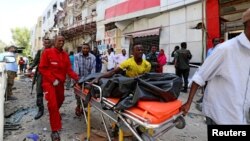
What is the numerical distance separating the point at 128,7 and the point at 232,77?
15.0 metres

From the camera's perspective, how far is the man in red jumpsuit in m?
4.82

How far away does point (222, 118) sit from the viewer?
2402 millimetres

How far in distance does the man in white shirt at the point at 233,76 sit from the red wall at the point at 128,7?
1227 centimetres

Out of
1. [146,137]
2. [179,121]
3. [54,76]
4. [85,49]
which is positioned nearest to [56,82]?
[54,76]

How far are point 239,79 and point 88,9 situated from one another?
78.4 ft

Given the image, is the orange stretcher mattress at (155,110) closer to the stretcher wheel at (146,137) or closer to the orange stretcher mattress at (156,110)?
the orange stretcher mattress at (156,110)

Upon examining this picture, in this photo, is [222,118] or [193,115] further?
[193,115]

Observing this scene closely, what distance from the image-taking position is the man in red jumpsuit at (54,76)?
482 centimetres

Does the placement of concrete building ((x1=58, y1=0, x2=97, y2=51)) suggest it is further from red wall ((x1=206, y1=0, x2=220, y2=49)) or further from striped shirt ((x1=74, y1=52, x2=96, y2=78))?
striped shirt ((x1=74, y1=52, x2=96, y2=78))

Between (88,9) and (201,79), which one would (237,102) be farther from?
(88,9)

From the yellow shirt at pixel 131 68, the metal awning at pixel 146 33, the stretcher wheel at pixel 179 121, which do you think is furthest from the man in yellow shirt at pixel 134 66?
the metal awning at pixel 146 33

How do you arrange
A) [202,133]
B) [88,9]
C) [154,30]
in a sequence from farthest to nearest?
1. [88,9]
2. [154,30]
3. [202,133]

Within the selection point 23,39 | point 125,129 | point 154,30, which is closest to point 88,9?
point 154,30

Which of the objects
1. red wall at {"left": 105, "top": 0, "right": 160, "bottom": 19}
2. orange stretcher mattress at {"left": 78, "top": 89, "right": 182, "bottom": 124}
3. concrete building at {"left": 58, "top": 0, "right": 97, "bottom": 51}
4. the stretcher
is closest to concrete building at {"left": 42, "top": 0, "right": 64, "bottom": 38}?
concrete building at {"left": 58, "top": 0, "right": 97, "bottom": 51}
